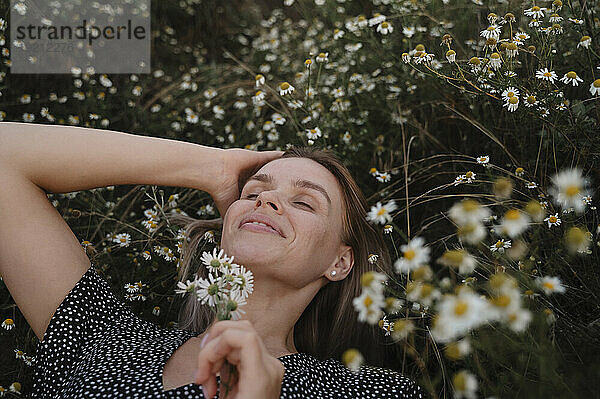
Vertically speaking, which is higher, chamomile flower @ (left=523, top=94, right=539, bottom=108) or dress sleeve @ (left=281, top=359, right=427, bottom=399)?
chamomile flower @ (left=523, top=94, right=539, bottom=108)

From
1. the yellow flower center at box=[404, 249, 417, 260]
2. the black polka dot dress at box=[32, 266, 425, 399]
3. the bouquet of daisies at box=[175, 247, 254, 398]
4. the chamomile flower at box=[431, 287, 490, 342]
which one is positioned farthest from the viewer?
the black polka dot dress at box=[32, 266, 425, 399]

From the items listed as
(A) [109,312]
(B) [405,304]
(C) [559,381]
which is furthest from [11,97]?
(C) [559,381]

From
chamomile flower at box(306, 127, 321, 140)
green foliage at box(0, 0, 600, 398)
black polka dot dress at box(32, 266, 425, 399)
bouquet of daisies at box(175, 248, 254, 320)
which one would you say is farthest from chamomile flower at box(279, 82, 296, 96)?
bouquet of daisies at box(175, 248, 254, 320)

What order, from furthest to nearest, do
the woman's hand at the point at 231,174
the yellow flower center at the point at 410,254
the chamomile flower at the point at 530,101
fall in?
the woman's hand at the point at 231,174, the chamomile flower at the point at 530,101, the yellow flower center at the point at 410,254

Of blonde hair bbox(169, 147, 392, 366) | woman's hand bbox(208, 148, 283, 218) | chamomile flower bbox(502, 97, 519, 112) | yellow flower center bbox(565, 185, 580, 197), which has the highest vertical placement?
yellow flower center bbox(565, 185, 580, 197)

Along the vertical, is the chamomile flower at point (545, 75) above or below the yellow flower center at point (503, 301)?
below

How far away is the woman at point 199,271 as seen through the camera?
166 cm

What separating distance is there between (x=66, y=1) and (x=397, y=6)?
194 cm

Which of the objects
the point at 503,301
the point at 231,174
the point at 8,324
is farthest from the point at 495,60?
the point at 8,324

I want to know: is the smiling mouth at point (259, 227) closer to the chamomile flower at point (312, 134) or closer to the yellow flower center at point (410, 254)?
the yellow flower center at point (410, 254)

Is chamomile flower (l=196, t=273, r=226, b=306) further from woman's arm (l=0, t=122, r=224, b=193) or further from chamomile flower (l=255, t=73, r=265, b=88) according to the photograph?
chamomile flower (l=255, t=73, r=265, b=88)

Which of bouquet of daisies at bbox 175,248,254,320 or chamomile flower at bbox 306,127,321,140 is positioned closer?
bouquet of daisies at bbox 175,248,254,320

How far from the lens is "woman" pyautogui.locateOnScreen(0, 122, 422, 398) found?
1.66 metres

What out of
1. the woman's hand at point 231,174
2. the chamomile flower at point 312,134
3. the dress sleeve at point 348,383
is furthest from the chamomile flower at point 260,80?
the dress sleeve at point 348,383
